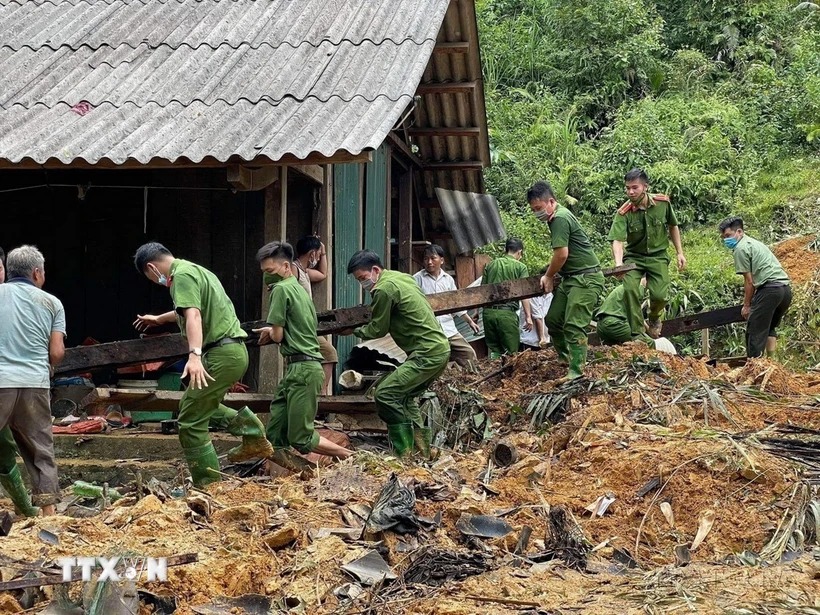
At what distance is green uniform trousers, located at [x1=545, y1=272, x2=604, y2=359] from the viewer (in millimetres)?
9031

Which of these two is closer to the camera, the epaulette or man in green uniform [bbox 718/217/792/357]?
the epaulette

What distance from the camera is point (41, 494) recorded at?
6492mm

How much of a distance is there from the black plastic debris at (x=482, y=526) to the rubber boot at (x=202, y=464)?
6.69 ft

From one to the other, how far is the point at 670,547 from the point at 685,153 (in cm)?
1337

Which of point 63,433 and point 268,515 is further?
point 63,433

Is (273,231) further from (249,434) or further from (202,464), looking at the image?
(202,464)

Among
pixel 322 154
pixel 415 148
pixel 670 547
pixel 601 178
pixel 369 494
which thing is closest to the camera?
pixel 670 547

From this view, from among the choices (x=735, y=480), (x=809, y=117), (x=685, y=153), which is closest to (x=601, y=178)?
(x=685, y=153)

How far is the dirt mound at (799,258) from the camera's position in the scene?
1385cm

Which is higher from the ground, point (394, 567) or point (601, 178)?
point (601, 178)

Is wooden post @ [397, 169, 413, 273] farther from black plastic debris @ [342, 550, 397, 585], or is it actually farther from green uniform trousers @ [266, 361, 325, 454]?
black plastic debris @ [342, 550, 397, 585]

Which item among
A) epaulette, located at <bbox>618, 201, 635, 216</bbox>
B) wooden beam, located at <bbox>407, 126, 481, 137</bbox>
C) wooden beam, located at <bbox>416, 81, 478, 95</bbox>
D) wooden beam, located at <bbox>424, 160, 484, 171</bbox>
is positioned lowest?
epaulette, located at <bbox>618, 201, 635, 216</bbox>

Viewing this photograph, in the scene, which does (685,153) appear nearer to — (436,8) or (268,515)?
(436,8)

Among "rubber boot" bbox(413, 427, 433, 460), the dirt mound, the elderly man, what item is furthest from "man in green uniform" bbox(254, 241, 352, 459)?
the dirt mound
